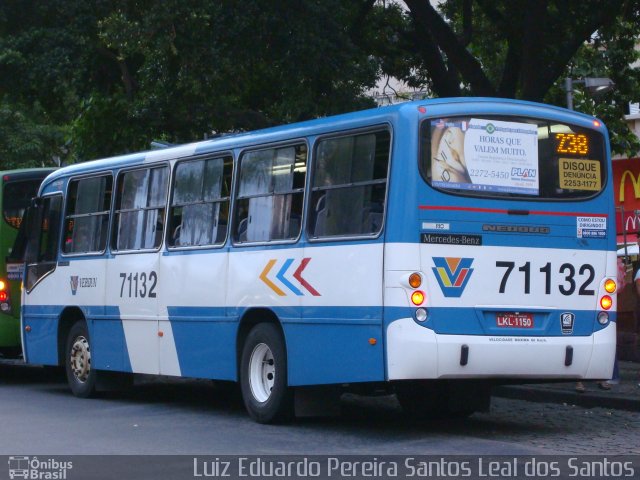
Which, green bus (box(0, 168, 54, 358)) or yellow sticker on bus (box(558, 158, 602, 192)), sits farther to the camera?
green bus (box(0, 168, 54, 358))

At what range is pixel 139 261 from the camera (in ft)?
48.2

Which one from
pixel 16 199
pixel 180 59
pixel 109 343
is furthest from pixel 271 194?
pixel 16 199

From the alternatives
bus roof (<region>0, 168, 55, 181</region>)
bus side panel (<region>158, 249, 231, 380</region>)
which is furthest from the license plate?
bus roof (<region>0, 168, 55, 181</region>)

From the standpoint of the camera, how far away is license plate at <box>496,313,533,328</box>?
11117 mm

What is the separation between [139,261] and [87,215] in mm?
1694

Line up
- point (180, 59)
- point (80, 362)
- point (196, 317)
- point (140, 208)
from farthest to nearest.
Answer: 1. point (180, 59)
2. point (80, 362)
3. point (140, 208)
4. point (196, 317)

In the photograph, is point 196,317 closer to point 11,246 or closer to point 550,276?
point 550,276

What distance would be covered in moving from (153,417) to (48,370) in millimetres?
8347

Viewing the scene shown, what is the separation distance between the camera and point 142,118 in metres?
19.4

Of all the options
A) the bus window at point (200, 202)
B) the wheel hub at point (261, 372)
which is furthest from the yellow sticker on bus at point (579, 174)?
the bus window at point (200, 202)

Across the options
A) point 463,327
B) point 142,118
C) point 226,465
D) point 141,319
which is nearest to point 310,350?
point 463,327

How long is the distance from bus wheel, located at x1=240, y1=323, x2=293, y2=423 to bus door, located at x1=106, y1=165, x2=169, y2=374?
1.89 meters

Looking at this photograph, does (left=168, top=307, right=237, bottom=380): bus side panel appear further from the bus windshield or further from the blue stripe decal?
the bus windshield

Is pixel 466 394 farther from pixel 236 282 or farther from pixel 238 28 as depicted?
pixel 238 28
